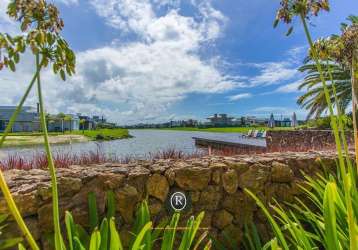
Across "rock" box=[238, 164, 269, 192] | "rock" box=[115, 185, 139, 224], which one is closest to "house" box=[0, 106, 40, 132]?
"rock" box=[115, 185, 139, 224]

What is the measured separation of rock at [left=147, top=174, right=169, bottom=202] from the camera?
3.01 metres

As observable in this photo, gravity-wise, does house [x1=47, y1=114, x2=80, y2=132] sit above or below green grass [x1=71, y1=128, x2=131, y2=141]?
above

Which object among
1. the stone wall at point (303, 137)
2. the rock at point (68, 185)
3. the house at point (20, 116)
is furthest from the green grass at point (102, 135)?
the rock at point (68, 185)

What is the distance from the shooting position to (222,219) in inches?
132

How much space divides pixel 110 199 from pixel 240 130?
1482 inches

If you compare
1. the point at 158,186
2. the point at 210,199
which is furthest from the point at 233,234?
the point at 158,186

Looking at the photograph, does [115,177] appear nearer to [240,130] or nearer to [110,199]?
[110,199]

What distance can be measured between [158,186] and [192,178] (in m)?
0.39

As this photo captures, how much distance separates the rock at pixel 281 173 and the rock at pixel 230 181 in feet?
1.76

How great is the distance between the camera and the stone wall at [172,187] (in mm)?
2508

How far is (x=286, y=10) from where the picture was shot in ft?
4.52

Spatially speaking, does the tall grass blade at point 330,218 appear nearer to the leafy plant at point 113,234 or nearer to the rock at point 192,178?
the leafy plant at point 113,234

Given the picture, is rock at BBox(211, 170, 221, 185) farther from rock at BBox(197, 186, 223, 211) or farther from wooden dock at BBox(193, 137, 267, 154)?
wooden dock at BBox(193, 137, 267, 154)

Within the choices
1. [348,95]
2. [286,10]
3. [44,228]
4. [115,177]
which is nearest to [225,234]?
[115,177]
